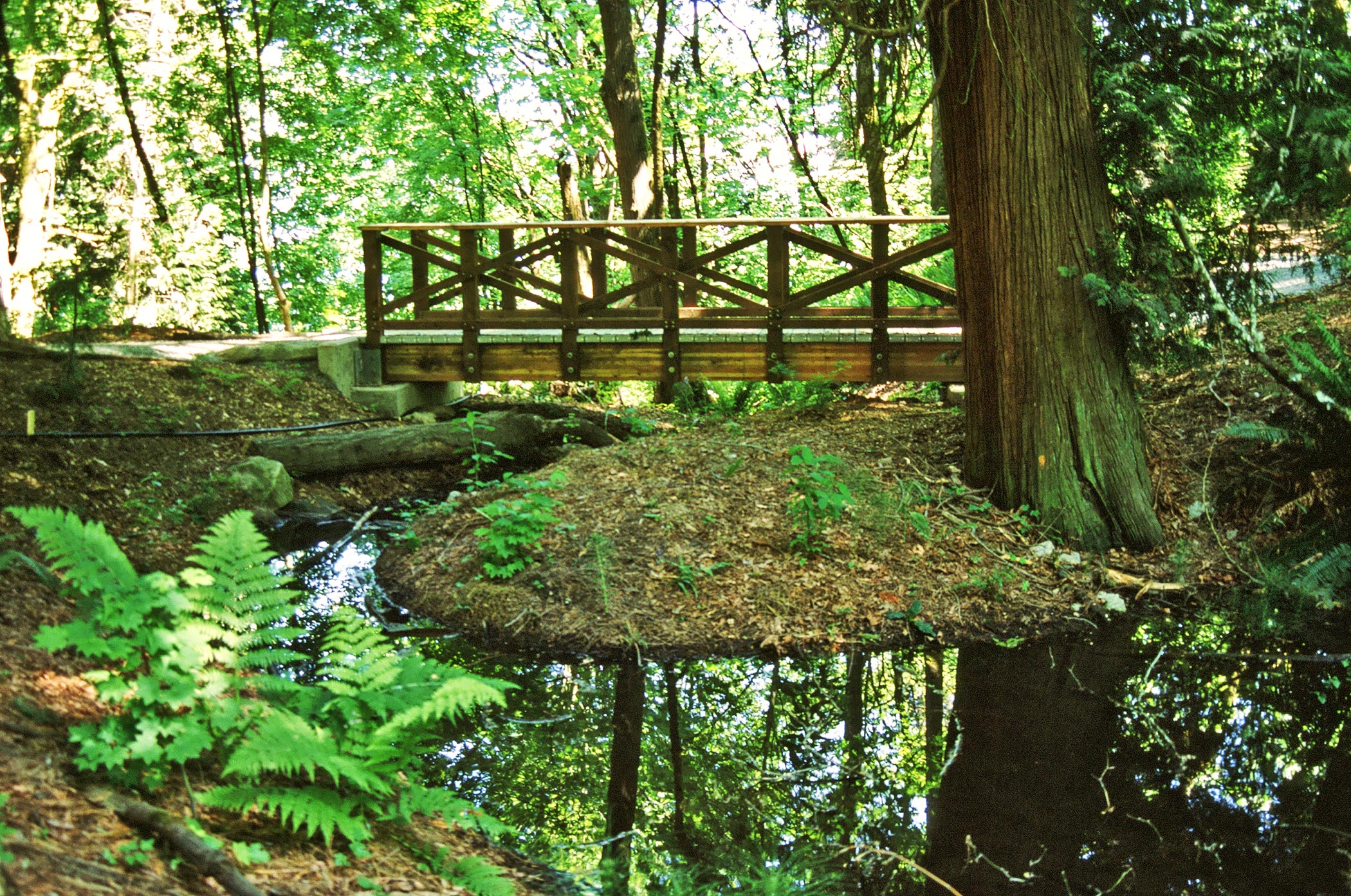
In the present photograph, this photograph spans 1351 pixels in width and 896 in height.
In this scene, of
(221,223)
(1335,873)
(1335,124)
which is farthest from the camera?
(221,223)

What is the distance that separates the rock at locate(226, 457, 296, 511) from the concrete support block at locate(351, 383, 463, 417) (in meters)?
2.28

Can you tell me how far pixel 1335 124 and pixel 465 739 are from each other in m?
5.53

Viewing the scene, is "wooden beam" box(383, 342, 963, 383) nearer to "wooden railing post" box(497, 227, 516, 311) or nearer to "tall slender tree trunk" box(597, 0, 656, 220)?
"wooden railing post" box(497, 227, 516, 311)

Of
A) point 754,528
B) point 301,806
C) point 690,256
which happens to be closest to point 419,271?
point 690,256

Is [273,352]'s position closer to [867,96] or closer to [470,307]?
[470,307]

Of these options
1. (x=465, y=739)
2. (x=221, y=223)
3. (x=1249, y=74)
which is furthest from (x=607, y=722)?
(x=221, y=223)

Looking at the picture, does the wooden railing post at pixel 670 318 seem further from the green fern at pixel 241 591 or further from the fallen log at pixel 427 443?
the green fern at pixel 241 591

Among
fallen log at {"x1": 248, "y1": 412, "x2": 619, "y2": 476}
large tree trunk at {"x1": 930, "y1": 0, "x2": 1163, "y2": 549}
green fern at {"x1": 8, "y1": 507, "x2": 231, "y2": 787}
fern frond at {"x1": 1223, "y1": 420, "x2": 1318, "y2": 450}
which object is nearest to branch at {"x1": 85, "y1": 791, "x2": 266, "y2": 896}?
green fern at {"x1": 8, "y1": 507, "x2": 231, "y2": 787}

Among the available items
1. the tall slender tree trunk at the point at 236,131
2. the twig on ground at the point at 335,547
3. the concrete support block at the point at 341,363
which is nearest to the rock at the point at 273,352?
the concrete support block at the point at 341,363

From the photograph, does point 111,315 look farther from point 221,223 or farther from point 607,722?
point 607,722

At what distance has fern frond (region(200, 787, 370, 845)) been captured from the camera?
2.45 meters

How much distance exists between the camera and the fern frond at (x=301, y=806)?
8.05ft

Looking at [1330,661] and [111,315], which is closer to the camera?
[1330,661]

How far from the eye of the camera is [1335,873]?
2.98 metres
